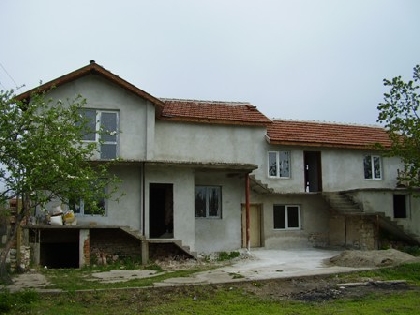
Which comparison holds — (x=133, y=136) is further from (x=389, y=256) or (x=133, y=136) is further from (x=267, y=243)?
(x=389, y=256)

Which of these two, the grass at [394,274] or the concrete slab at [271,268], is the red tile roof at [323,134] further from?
the grass at [394,274]

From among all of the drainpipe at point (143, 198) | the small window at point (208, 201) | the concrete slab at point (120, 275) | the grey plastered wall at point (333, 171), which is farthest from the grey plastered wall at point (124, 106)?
the grey plastered wall at point (333, 171)

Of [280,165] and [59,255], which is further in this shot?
[280,165]

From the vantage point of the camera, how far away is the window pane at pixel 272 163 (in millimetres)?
23531

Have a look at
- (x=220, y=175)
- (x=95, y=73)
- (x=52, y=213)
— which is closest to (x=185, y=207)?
(x=220, y=175)

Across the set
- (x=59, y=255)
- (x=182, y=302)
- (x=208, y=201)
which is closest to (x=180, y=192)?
(x=208, y=201)

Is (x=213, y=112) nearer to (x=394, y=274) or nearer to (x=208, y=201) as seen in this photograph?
(x=208, y=201)

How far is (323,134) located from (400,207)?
527 centimetres

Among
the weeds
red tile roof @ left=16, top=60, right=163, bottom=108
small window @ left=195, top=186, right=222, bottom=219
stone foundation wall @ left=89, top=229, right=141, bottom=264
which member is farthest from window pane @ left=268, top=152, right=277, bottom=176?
the weeds

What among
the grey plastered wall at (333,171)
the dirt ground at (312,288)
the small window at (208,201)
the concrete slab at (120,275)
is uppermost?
the grey plastered wall at (333,171)

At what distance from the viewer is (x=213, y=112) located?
76.7 feet

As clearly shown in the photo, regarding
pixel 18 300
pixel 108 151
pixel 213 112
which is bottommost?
pixel 18 300

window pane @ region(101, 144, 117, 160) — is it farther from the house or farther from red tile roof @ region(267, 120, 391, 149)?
red tile roof @ region(267, 120, 391, 149)

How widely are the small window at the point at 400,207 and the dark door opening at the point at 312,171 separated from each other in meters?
3.72
